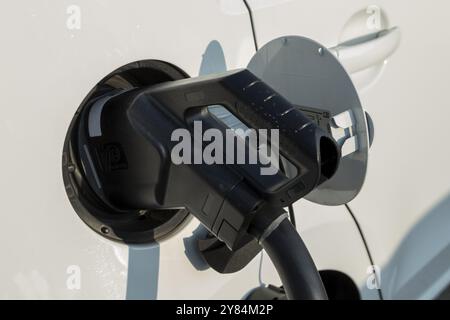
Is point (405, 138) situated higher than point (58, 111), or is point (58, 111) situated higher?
point (58, 111)

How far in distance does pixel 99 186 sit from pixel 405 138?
2.60 feet

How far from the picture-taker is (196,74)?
4.28 feet

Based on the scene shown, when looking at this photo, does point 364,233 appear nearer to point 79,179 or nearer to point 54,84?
point 79,179

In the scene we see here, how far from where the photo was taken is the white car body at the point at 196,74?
3.47ft

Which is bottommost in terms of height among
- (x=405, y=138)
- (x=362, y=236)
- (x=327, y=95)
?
(x=362, y=236)

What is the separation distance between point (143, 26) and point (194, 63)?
0.43 feet

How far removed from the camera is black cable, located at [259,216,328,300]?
0.99 metres

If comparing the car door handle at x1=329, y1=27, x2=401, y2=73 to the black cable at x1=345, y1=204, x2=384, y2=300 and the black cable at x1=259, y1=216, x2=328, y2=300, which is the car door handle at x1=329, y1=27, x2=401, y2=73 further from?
the black cable at x1=259, y1=216, x2=328, y2=300

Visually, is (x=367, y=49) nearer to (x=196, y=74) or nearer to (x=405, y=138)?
(x=405, y=138)

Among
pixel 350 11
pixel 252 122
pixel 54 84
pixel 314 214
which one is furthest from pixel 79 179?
pixel 350 11

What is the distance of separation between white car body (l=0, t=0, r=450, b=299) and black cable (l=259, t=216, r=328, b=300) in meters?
0.32

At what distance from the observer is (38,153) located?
1.08m

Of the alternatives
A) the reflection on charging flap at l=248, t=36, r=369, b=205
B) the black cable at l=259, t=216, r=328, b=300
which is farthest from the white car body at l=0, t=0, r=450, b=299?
the black cable at l=259, t=216, r=328, b=300

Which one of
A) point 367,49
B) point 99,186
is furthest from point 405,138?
point 99,186
